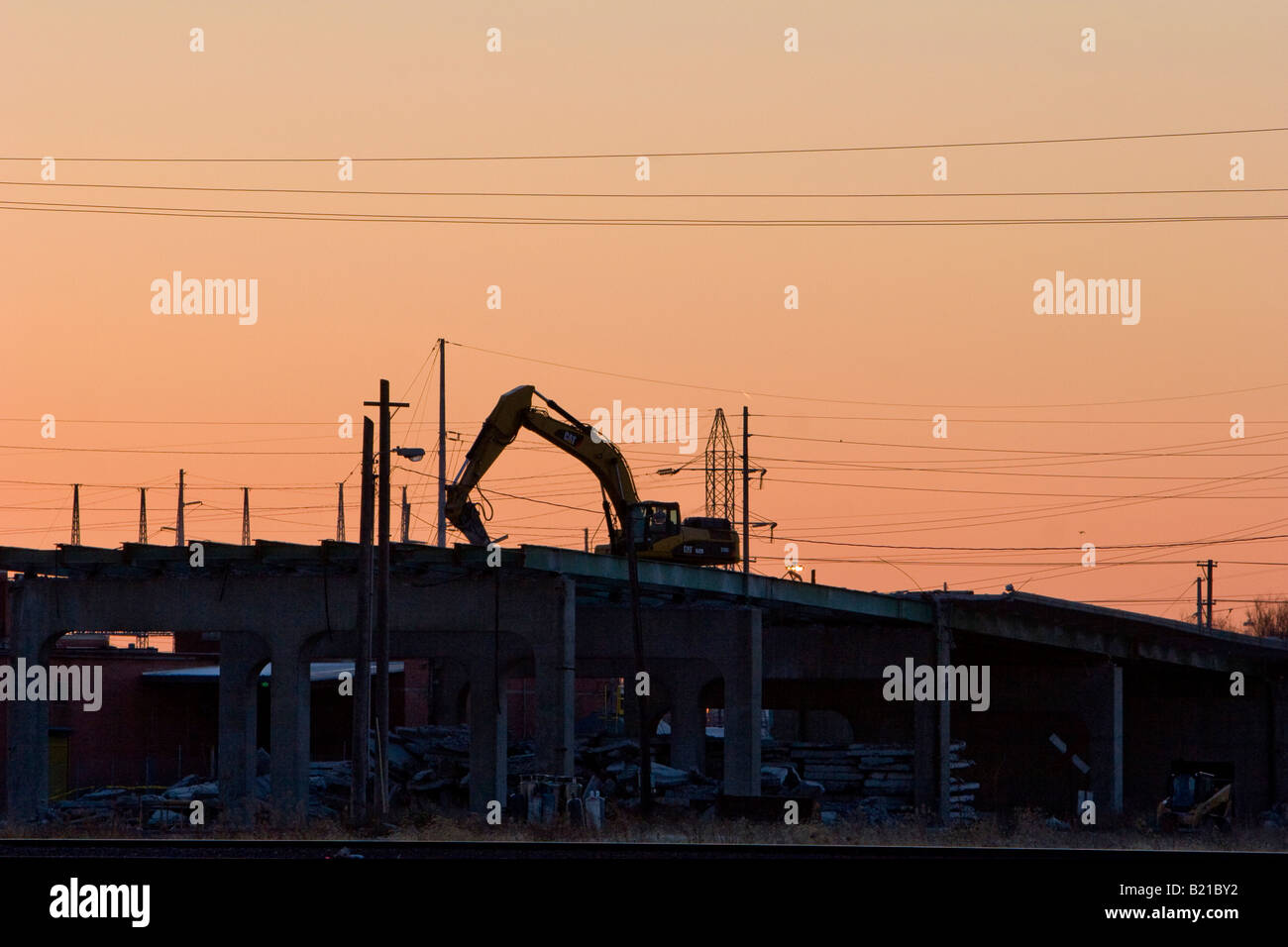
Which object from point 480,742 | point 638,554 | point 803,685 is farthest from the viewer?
point 803,685

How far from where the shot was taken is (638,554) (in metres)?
47.8

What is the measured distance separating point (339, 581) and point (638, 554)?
10.8 m

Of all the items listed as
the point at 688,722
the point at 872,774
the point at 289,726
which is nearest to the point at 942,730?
the point at 872,774

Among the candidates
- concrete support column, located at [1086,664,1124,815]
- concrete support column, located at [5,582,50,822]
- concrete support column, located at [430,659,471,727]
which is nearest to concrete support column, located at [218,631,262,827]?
concrete support column, located at [5,582,50,822]

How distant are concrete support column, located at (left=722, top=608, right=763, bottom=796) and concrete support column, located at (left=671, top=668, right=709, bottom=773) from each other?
1193 centimetres

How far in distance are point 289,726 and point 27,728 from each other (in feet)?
24.7

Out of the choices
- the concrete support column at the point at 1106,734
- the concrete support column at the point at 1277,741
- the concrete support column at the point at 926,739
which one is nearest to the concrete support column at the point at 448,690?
the concrete support column at the point at 926,739

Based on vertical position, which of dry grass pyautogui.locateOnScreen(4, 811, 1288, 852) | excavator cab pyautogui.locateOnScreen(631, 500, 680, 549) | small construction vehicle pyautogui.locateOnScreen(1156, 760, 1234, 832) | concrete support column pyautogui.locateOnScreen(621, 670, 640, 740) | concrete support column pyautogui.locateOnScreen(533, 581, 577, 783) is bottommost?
small construction vehicle pyautogui.locateOnScreen(1156, 760, 1234, 832)

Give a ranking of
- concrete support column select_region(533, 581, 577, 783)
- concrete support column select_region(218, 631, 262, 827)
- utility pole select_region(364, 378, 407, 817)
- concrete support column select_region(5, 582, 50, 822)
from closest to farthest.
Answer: utility pole select_region(364, 378, 407, 817) → concrete support column select_region(533, 581, 577, 783) → concrete support column select_region(5, 582, 50, 822) → concrete support column select_region(218, 631, 262, 827)

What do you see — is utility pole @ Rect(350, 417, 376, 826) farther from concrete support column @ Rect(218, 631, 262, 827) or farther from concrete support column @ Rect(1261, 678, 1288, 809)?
concrete support column @ Rect(1261, 678, 1288, 809)

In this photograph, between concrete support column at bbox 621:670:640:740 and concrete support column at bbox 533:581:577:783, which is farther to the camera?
concrete support column at bbox 621:670:640:740

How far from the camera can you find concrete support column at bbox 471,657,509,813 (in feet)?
144
